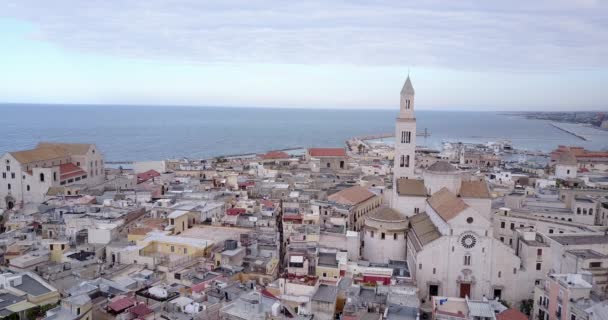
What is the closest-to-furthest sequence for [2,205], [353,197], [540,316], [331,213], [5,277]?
[5,277] < [540,316] < [331,213] < [353,197] < [2,205]

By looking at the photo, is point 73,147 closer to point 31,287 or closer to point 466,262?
point 31,287

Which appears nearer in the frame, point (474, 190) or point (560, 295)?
point (560, 295)

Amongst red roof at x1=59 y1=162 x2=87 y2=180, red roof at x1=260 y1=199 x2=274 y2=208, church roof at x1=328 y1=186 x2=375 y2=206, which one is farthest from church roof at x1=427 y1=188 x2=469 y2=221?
red roof at x1=59 y1=162 x2=87 y2=180

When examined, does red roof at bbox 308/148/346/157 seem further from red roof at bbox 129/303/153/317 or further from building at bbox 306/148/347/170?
red roof at bbox 129/303/153/317

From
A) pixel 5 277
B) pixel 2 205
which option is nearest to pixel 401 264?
pixel 5 277

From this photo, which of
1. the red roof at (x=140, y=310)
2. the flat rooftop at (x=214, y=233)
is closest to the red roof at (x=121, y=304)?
the red roof at (x=140, y=310)

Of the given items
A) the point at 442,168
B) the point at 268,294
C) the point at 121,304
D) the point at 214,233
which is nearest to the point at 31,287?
the point at 121,304

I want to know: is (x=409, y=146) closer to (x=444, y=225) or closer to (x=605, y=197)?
(x=444, y=225)
